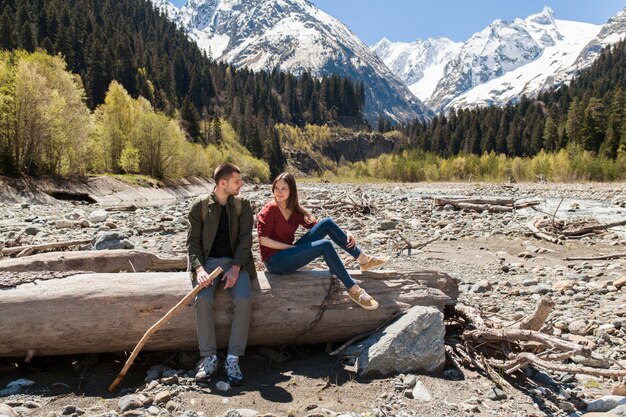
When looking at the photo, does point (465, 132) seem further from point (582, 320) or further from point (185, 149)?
point (582, 320)

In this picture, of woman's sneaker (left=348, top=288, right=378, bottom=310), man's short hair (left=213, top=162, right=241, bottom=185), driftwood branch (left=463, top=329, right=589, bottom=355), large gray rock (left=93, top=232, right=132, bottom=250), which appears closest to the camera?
driftwood branch (left=463, top=329, right=589, bottom=355)

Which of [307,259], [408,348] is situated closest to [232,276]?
[307,259]

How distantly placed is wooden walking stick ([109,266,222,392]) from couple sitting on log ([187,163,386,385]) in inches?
3.7

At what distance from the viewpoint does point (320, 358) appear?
5531mm

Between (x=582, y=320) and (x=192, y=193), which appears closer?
(x=582, y=320)

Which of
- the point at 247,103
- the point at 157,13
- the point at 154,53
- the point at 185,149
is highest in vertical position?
the point at 157,13

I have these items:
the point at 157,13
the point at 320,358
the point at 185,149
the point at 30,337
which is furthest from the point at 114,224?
the point at 157,13

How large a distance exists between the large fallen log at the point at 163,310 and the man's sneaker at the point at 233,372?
0.46 m

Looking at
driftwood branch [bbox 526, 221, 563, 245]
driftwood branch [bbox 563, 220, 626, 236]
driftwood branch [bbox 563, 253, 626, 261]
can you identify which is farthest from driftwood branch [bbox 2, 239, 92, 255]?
driftwood branch [bbox 563, 220, 626, 236]

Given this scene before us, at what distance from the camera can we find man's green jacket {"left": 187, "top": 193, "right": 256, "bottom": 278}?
550 cm

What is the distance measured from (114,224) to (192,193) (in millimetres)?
32947

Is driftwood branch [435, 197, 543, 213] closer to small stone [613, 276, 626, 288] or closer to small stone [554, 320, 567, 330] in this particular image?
small stone [613, 276, 626, 288]

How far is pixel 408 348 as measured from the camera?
5.08m

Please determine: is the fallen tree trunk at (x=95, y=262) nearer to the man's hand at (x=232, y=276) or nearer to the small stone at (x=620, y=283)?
the man's hand at (x=232, y=276)
